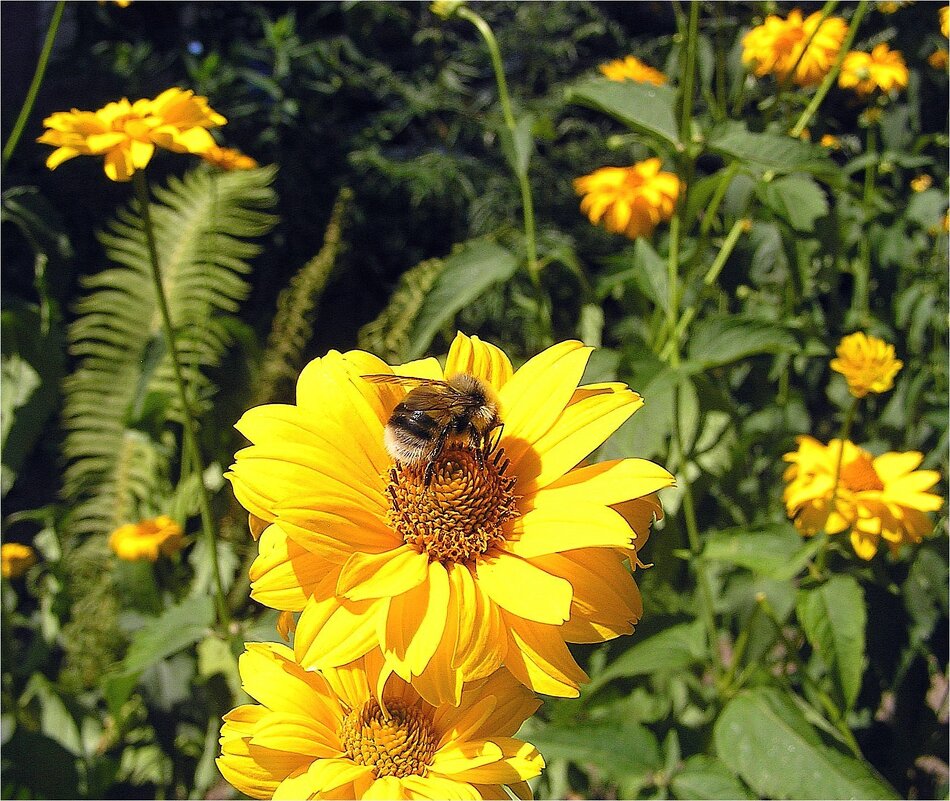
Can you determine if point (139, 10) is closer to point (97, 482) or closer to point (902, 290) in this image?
point (97, 482)

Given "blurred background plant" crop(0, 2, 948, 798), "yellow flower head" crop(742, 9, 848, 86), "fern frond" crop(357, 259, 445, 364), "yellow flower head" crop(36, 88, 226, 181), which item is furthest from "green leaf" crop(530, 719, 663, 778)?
"fern frond" crop(357, 259, 445, 364)

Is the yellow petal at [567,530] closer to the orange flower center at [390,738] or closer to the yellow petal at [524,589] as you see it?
the yellow petal at [524,589]

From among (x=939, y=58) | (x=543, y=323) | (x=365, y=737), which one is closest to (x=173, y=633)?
(x=365, y=737)

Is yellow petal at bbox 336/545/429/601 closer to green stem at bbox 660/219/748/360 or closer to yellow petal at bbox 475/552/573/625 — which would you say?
yellow petal at bbox 475/552/573/625

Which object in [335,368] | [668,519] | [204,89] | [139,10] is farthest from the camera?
[139,10]

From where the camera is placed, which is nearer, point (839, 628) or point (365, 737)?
point (365, 737)

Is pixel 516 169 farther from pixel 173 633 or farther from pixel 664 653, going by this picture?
pixel 173 633

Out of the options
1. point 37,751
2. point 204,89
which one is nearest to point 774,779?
point 37,751
